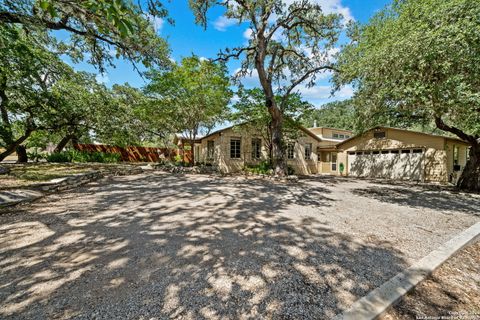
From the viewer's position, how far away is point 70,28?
5.85 metres

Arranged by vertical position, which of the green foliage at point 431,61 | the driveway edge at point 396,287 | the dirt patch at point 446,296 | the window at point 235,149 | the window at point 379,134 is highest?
the green foliage at point 431,61

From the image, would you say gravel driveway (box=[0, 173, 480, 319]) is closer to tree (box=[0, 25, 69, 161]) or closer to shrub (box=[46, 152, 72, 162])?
tree (box=[0, 25, 69, 161])

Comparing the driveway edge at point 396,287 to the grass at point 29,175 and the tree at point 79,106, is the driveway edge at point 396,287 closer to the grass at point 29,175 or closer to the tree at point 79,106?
the grass at point 29,175

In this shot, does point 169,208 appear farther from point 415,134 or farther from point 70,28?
point 415,134

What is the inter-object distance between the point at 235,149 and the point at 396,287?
46.9 feet

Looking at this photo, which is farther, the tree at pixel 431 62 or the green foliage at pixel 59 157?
the green foliage at pixel 59 157

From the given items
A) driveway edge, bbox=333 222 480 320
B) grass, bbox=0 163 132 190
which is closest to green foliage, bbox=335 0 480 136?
driveway edge, bbox=333 222 480 320

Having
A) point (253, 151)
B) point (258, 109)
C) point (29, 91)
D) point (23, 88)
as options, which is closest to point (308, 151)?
point (253, 151)

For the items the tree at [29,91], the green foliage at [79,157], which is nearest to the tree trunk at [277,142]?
the tree at [29,91]

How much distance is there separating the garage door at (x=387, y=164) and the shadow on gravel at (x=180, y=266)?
12790 mm

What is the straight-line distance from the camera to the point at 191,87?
12711 millimetres

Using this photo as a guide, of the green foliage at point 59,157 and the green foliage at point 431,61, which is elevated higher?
the green foliage at point 431,61

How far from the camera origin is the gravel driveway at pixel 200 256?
6.37ft

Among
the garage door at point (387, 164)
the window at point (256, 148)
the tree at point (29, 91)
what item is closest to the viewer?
the tree at point (29, 91)
